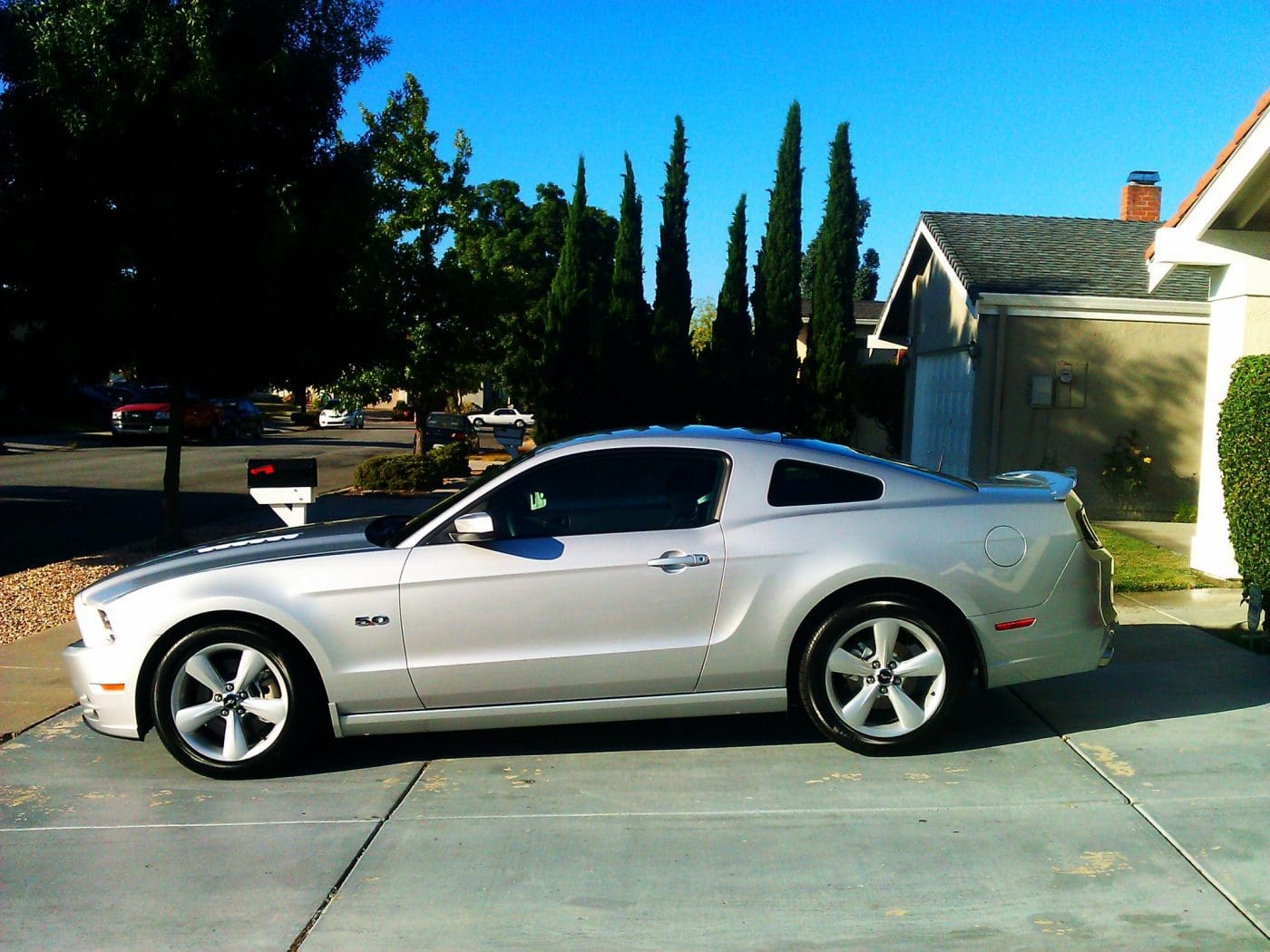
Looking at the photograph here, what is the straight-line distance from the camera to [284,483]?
771cm

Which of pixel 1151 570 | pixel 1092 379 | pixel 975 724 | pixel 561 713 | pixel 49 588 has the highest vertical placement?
pixel 1092 379

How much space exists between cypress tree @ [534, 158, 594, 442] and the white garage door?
20.2 ft

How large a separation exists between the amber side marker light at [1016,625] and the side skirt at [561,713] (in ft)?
3.41

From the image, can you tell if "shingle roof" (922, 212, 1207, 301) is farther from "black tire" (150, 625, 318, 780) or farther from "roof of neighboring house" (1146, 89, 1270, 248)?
"black tire" (150, 625, 318, 780)

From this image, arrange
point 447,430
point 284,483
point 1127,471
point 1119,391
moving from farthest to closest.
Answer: point 447,430 < point 1119,391 < point 1127,471 < point 284,483

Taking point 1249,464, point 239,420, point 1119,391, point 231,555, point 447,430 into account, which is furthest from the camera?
point 239,420

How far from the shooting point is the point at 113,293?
1026cm

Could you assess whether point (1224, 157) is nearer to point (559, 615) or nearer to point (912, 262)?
point (559, 615)

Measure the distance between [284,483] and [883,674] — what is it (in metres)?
4.11

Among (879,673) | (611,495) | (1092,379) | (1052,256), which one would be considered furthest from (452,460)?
(879,673)

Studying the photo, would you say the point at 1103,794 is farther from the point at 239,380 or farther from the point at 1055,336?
Answer: the point at 1055,336

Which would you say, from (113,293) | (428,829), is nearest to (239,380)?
(113,293)

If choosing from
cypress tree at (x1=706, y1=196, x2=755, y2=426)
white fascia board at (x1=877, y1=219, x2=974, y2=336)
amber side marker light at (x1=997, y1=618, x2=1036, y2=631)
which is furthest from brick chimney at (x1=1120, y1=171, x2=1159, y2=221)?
amber side marker light at (x1=997, y1=618, x2=1036, y2=631)

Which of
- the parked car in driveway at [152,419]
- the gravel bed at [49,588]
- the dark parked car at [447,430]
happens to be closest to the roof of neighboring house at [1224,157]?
the gravel bed at [49,588]
